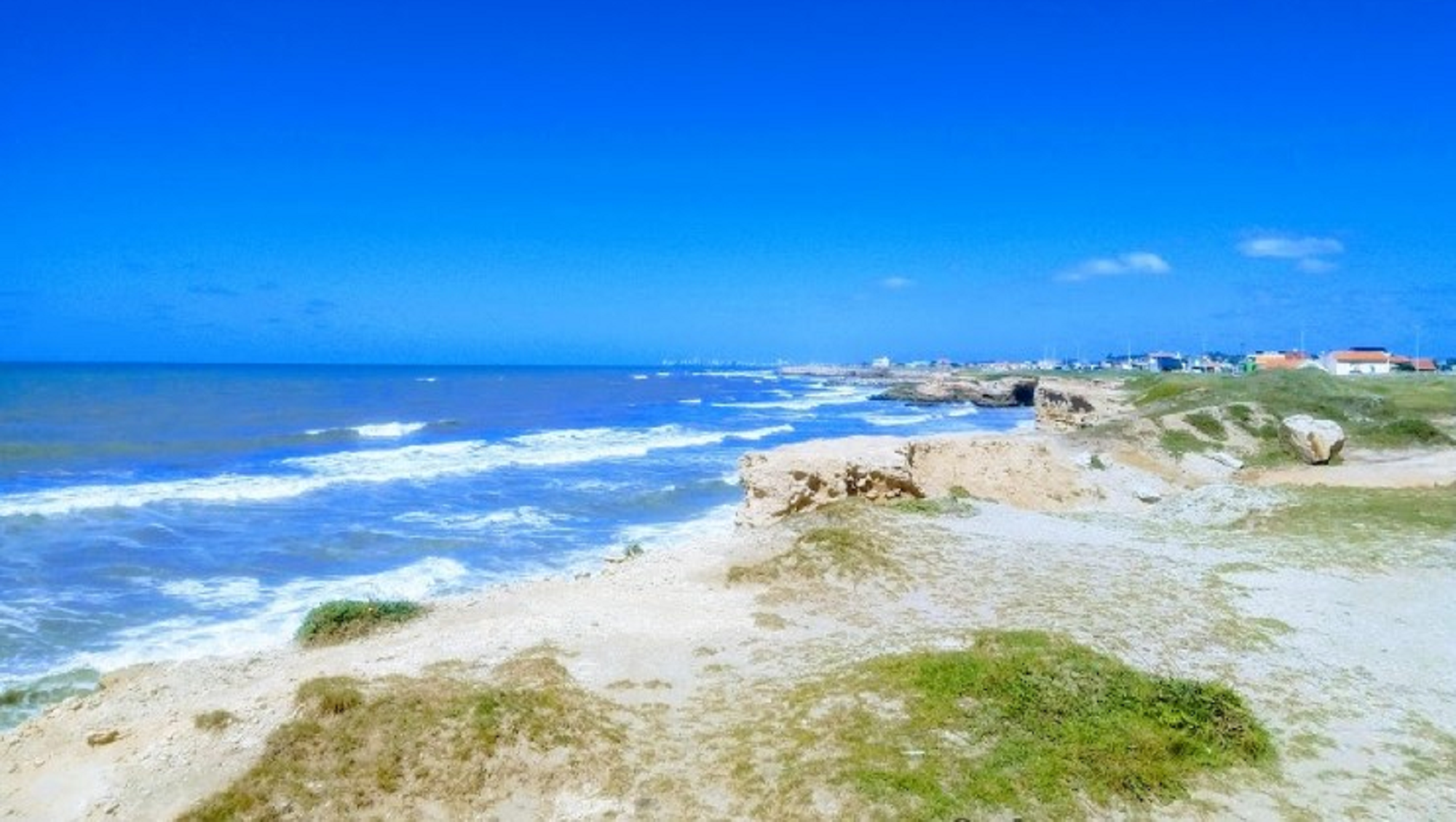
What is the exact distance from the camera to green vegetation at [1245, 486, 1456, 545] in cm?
1594

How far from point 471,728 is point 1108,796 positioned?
484 centimetres

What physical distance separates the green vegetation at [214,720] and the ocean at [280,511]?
4.28m

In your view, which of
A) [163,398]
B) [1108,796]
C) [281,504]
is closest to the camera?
[1108,796]

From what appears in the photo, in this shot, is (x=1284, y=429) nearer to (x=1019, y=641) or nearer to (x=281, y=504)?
(x=1019, y=641)

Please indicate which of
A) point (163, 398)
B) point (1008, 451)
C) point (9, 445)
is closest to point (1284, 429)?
point (1008, 451)

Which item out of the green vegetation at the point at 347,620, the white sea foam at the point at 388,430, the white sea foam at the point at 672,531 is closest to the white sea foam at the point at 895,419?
the white sea foam at the point at 388,430

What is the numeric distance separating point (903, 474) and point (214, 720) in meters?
13.5

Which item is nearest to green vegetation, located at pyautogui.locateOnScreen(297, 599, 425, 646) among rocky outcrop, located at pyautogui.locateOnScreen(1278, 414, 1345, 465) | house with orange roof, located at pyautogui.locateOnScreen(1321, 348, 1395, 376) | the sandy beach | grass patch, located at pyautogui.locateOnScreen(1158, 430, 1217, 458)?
the sandy beach

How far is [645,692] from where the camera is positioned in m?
8.74

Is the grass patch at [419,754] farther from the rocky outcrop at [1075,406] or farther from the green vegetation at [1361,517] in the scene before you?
the rocky outcrop at [1075,406]

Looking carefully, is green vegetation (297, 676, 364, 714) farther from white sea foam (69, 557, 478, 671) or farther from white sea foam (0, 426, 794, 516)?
white sea foam (0, 426, 794, 516)

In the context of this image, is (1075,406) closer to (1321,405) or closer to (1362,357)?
(1321,405)

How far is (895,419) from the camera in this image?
63.6 m

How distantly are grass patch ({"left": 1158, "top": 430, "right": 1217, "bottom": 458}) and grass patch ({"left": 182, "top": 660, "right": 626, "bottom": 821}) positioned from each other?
2554 centimetres
